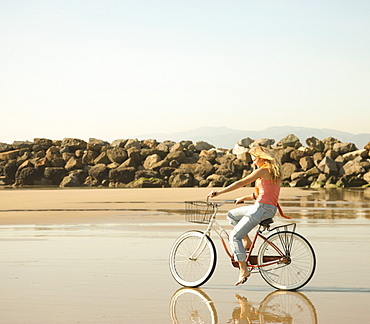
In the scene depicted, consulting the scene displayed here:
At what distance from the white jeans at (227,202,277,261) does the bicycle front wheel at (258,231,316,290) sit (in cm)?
28

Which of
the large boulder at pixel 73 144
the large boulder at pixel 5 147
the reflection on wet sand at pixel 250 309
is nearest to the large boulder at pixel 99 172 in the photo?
the large boulder at pixel 73 144

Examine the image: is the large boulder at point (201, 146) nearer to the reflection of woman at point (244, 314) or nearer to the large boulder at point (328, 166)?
the large boulder at point (328, 166)

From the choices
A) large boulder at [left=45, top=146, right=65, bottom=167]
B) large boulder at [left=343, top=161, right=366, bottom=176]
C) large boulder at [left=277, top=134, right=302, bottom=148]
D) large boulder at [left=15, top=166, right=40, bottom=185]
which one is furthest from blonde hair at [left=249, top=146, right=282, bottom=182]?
large boulder at [left=277, top=134, right=302, bottom=148]

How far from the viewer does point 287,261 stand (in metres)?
7.46

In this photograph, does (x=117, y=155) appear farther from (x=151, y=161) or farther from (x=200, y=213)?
(x=200, y=213)

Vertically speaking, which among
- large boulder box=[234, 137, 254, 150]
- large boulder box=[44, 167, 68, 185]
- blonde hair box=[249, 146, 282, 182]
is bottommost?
blonde hair box=[249, 146, 282, 182]

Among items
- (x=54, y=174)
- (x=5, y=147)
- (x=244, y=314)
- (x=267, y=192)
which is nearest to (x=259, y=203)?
(x=267, y=192)

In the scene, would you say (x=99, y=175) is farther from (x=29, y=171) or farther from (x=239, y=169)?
(x=239, y=169)

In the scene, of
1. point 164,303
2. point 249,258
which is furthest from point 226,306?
point 249,258

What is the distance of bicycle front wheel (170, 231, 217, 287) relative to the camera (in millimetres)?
7671

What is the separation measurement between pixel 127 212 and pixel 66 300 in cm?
1312

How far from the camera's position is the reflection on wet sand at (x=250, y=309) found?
589 cm

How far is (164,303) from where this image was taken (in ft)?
21.6

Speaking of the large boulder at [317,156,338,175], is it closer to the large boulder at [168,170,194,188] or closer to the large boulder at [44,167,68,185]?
the large boulder at [168,170,194,188]
